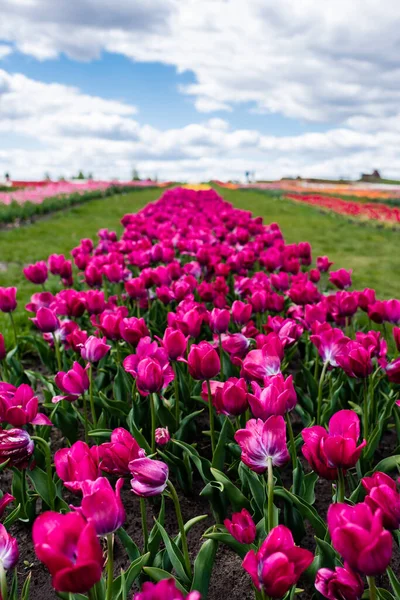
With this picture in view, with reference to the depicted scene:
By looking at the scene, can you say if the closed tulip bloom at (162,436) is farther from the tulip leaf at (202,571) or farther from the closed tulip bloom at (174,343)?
the tulip leaf at (202,571)

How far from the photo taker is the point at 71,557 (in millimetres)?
956

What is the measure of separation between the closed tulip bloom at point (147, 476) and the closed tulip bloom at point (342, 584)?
16.9 inches

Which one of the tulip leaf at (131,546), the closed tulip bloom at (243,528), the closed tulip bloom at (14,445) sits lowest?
the tulip leaf at (131,546)

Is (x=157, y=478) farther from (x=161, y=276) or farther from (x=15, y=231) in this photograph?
(x=15, y=231)

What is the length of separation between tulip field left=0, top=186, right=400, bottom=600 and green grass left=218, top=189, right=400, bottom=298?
362 cm

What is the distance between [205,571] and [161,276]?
2199mm

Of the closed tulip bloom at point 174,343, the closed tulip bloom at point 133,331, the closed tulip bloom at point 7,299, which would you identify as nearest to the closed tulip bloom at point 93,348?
the closed tulip bloom at point 133,331

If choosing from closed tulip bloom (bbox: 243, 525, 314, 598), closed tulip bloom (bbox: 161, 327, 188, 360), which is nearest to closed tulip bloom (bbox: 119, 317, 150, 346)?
closed tulip bloom (bbox: 161, 327, 188, 360)

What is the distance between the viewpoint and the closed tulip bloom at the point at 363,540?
0.96 metres

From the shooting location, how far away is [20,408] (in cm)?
166

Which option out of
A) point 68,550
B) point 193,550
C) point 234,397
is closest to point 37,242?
point 193,550

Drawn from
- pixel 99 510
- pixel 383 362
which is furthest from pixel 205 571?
pixel 383 362

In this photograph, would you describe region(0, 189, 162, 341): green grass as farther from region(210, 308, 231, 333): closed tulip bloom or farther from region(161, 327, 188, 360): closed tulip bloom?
region(161, 327, 188, 360): closed tulip bloom

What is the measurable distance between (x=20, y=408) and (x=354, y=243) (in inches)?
432
